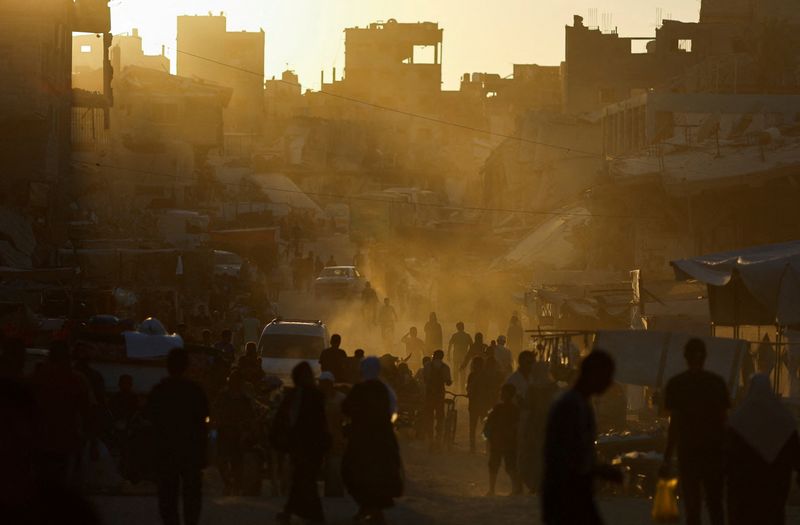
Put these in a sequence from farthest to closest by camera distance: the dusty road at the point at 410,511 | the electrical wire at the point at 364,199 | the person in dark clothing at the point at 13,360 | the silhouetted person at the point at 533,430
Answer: the electrical wire at the point at 364,199 → the silhouetted person at the point at 533,430 → the dusty road at the point at 410,511 → the person in dark clothing at the point at 13,360

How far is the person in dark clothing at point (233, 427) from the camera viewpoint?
49.2 feet

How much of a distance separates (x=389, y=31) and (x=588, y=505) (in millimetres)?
122348

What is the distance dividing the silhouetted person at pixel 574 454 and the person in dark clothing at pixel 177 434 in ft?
10.9

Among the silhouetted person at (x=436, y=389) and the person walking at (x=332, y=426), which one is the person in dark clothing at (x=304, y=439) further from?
the silhouetted person at (x=436, y=389)

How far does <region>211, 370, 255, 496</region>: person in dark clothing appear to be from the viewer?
49.2 ft

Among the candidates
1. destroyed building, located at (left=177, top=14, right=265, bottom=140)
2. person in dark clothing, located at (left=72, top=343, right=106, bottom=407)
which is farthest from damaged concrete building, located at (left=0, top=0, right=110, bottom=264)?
destroyed building, located at (left=177, top=14, right=265, bottom=140)

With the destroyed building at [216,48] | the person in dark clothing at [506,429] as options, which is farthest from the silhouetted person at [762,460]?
the destroyed building at [216,48]

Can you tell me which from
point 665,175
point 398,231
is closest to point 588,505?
point 665,175

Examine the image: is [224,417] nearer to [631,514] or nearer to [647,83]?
[631,514]

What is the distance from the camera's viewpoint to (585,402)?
27.3ft

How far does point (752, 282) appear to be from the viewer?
56.5ft

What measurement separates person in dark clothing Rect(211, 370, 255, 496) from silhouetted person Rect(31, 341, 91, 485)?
11.2 ft

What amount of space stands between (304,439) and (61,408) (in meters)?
1.81

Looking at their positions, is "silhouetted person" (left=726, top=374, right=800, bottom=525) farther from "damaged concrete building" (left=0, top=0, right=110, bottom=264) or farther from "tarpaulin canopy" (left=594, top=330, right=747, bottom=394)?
"damaged concrete building" (left=0, top=0, right=110, bottom=264)
